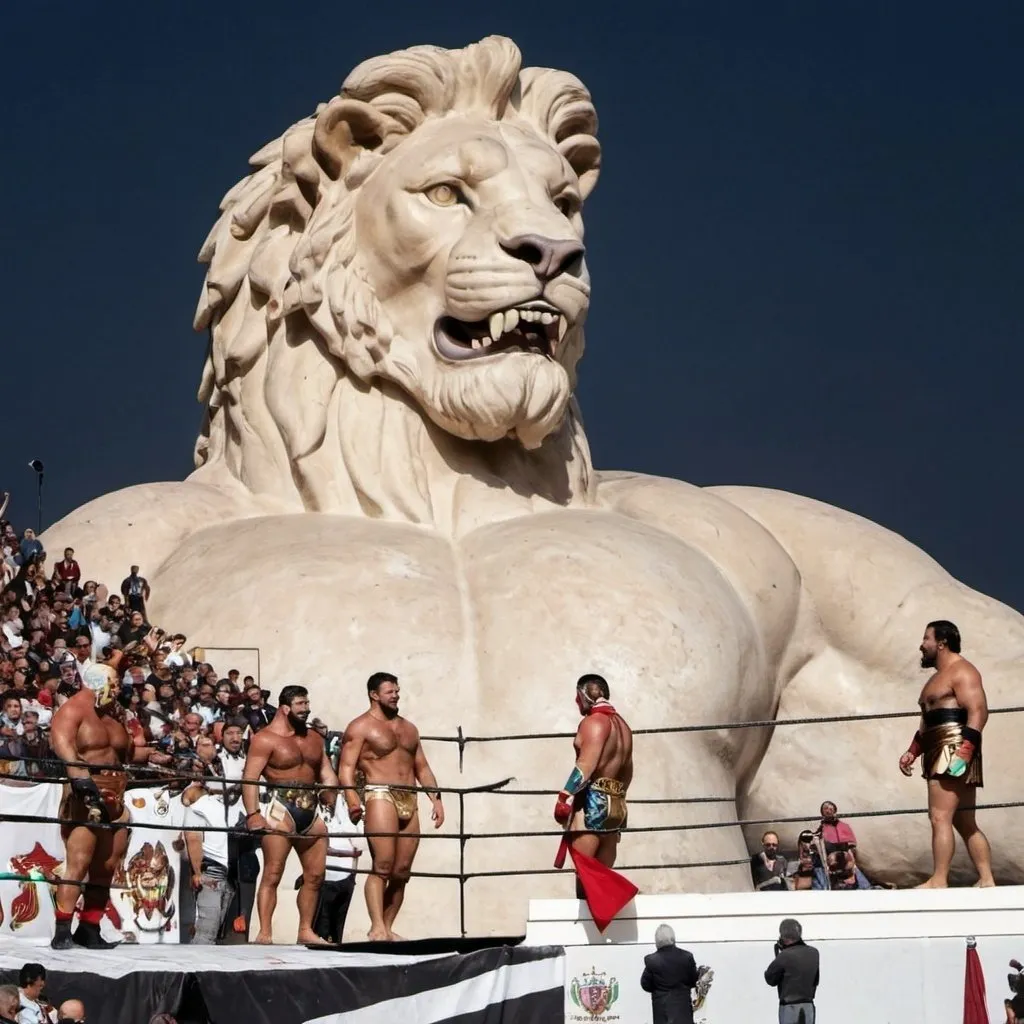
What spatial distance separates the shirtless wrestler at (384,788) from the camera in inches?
738

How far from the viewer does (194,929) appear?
741 inches

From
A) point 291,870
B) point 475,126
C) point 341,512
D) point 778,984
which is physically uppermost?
point 475,126

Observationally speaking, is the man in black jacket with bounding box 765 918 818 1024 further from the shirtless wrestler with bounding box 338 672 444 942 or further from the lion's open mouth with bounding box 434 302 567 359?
the lion's open mouth with bounding box 434 302 567 359

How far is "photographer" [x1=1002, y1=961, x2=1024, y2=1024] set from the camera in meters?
17.7

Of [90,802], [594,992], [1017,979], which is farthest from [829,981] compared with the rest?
[90,802]

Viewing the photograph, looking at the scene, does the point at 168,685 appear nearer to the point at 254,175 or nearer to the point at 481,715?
the point at 481,715

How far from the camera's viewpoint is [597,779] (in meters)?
18.6

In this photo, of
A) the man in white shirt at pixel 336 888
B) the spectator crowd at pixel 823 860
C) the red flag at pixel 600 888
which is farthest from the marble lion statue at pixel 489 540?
the red flag at pixel 600 888

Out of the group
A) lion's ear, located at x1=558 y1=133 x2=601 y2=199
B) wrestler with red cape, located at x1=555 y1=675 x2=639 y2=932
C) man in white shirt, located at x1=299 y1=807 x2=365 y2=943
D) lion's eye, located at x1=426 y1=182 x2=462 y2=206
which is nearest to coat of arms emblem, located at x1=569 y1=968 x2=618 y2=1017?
wrestler with red cape, located at x1=555 y1=675 x2=639 y2=932

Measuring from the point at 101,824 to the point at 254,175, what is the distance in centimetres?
855

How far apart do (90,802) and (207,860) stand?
1.86 meters

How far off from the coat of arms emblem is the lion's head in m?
5.26

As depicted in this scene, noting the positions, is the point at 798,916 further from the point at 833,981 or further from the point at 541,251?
the point at 541,251

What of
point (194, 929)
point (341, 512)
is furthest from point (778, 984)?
point (341, 512)
